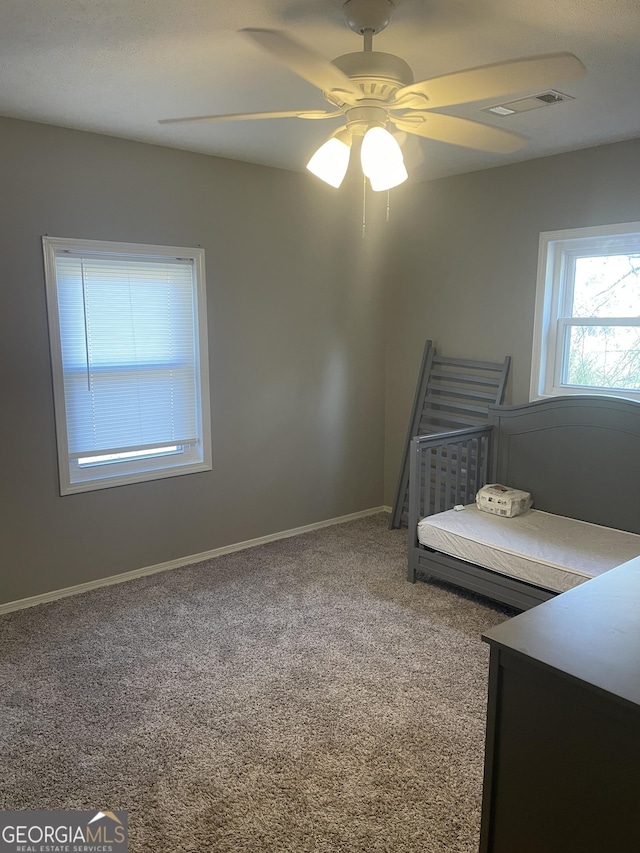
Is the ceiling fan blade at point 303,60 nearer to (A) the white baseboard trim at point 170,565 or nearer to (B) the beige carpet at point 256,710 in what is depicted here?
(B) the beige carpet at point 256,710

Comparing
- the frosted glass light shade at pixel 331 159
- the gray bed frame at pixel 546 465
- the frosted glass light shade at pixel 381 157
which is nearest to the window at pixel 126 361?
the gray bed frame at pixel 546 465

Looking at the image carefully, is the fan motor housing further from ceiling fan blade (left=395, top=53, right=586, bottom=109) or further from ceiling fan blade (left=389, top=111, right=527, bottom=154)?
ceiling fan blade (left=389, top=111, right=527, bottom=154)

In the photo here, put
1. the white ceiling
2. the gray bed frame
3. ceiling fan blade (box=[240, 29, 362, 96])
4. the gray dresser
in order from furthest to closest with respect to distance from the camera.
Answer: the gray bed frame → the white ceiling → ceiling fan blade (box=[240, 29, 362, 96]) → the gray dresser

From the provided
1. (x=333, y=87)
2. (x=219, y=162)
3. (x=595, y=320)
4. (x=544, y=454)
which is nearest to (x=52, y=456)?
(x=219, y=162)

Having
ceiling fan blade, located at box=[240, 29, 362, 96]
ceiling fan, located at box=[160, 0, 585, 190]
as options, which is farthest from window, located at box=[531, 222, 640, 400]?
ceiling fan blade, located at box=[240, 29, 362, 96]

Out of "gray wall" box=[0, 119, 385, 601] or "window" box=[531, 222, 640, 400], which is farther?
"window" box=[531, 222, 640, 400]

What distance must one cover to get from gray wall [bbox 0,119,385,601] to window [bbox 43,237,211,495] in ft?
0.24

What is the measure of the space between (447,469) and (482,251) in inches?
59.4

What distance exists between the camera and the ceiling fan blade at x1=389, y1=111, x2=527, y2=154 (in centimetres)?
211

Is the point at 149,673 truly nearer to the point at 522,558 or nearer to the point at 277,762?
the point at 277,762

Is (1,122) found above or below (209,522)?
above

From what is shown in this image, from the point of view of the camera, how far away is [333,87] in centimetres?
185

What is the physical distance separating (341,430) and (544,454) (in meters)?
1.56

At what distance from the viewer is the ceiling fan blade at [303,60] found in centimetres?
157
